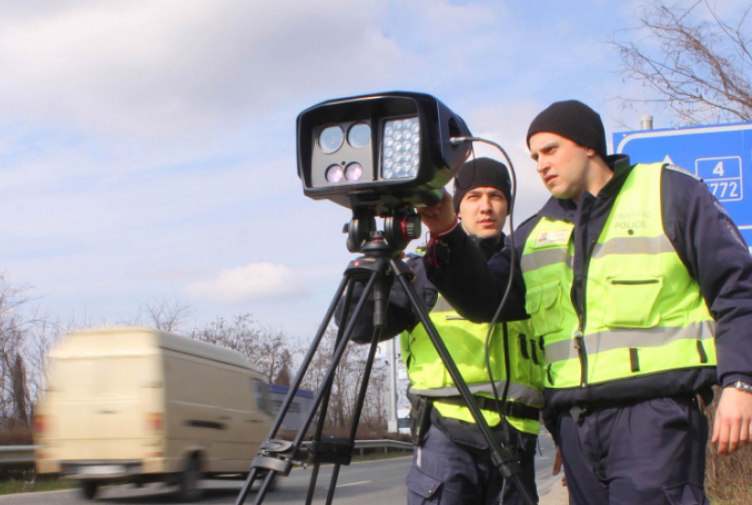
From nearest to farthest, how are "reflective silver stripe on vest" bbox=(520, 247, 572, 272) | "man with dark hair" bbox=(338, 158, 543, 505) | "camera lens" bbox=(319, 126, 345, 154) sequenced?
"camera lens" bbox=(319, 126, 345, 154), "reflective silver stripe on vest" bbox=(520, 247, 572, 272), "man with dark hair" bbox=(338, 158, 543, 505)

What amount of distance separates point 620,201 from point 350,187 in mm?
812

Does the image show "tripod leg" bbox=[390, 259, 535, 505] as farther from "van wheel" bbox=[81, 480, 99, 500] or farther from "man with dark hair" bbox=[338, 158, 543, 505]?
"van wheel" bbox=[81, 480, 99, 500]

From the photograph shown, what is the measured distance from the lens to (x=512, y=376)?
2754mm

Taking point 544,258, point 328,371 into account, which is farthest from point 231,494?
point 328,371

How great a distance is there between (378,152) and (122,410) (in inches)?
328

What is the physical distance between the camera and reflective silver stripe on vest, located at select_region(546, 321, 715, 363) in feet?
6.90

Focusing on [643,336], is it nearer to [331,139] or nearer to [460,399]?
[460,399]

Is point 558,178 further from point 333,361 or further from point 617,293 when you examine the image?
point 333,361

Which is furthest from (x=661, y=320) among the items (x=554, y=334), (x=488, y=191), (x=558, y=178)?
(x=488, y=191)

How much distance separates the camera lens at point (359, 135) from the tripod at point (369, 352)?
0.66 ft

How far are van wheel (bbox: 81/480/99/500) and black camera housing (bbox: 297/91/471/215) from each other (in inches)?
383

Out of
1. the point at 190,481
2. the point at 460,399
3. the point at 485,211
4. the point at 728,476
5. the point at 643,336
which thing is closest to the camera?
the point at 643,336

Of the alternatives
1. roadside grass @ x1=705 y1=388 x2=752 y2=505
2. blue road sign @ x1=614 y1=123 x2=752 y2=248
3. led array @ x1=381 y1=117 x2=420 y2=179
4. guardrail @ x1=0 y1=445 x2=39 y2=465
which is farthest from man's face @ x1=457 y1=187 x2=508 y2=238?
guardrail @ x1=0 y1=445 x2=39 y2=465

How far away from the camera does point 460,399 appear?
267 centimetres
